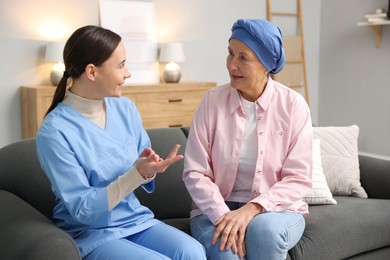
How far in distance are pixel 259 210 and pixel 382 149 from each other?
381 centimetres

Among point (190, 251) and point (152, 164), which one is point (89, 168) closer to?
point (152, 164)

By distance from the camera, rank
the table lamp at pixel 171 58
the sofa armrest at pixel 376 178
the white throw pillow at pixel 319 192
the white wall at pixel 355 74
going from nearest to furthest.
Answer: the white throw pillow at pixel 319 192, the sofa armrest at pixel 376 178, the table lamp at pixel 171 58, the white wall at pixel 355 74

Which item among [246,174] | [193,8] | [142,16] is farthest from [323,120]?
[246,174]

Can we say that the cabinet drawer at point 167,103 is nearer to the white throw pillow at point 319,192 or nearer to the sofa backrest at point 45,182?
the sofa backrest at point 45,182

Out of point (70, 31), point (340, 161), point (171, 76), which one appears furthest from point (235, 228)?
point (70, 31)

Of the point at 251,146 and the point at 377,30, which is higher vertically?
the point at 377,30

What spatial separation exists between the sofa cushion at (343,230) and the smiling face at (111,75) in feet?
2.99

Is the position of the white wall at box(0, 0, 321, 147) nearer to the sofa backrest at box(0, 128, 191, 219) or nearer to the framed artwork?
the framed artwork

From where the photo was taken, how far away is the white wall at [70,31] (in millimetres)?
4441

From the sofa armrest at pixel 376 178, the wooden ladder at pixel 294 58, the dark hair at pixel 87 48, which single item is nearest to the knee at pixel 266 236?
the dark hair at pixel 87 48

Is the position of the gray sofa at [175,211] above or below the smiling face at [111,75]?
below

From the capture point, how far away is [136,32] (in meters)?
4.94

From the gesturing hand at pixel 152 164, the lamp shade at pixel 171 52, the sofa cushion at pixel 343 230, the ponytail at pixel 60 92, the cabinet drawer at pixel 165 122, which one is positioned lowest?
the sofa cushion at pixel 343 230

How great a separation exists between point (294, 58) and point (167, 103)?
1.94 m
